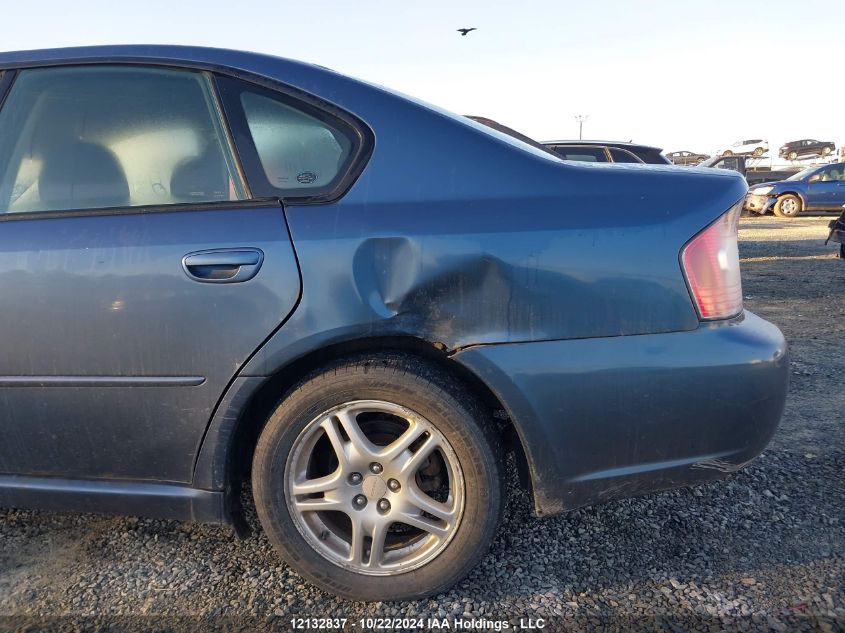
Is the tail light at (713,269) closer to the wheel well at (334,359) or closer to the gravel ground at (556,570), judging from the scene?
the wheel well at (334,359)

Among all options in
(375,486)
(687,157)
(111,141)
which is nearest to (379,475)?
(375,486)

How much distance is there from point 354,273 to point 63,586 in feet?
4.69

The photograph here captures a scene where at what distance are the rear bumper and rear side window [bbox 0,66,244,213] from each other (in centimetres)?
103

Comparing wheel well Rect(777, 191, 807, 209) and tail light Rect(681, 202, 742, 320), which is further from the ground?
tail light Rect(681, 202, 742, 320)

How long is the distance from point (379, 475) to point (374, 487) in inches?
1.7

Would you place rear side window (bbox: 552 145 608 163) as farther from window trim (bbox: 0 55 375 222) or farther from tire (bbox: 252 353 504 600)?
tire (bbox: 252 353 504 600)

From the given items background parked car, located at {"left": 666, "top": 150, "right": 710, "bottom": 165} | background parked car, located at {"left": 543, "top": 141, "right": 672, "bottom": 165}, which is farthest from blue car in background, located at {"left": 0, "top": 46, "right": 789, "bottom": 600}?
background parked car, located at {"left": 666, "top": 150, "right": 710, "bottom": 165}

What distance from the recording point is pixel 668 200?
5.86 feet

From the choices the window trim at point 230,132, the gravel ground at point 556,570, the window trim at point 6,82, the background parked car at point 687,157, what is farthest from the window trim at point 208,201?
the background parked car at point 687,157

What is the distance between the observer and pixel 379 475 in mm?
1882

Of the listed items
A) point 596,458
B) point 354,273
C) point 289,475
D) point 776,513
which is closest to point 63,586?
point 289,475

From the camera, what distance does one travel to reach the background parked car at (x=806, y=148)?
30.2 m

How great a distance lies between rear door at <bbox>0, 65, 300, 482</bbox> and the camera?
70.8 inches

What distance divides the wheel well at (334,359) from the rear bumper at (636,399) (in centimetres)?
9
